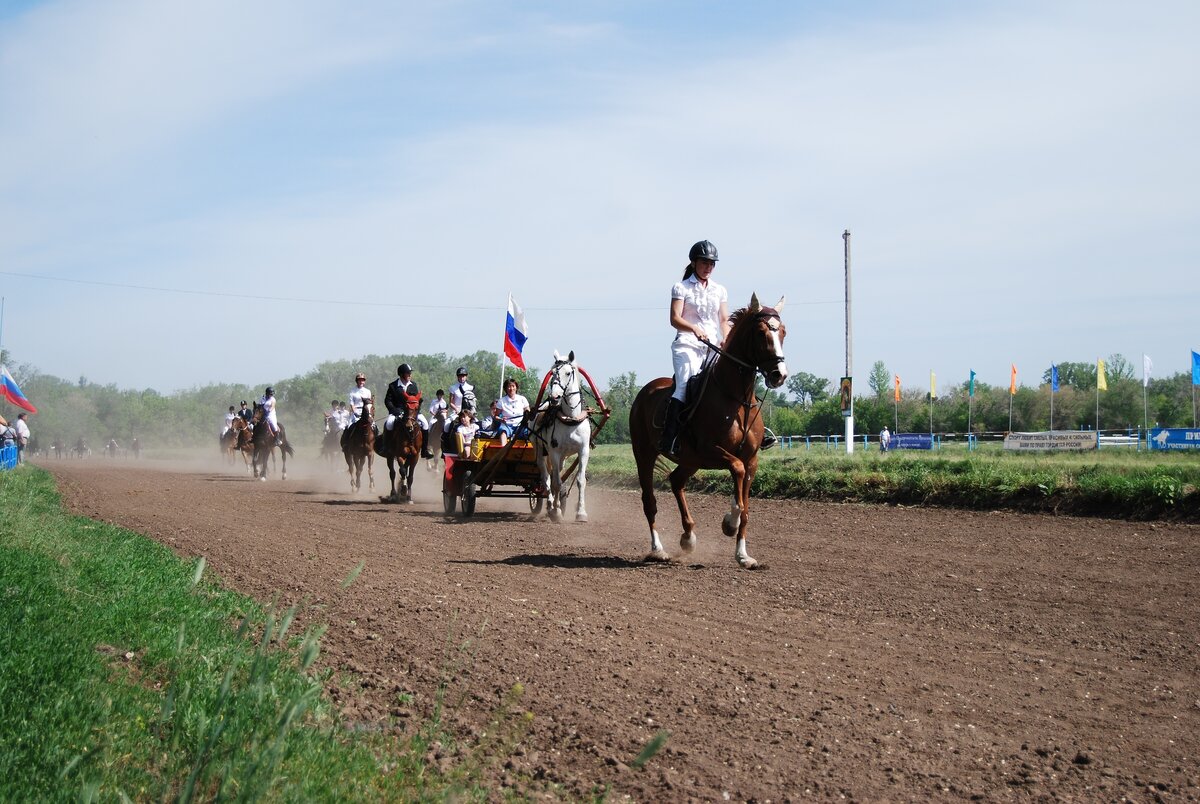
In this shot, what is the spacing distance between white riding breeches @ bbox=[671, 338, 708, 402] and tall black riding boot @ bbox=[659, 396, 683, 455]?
0.08 m

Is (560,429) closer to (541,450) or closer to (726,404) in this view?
(541,450)

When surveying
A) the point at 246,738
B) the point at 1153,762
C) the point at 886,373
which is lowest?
the point at 1153,762

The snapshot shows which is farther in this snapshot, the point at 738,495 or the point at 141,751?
the point at 738,495

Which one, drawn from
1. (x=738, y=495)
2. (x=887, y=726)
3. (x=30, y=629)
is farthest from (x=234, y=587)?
(x=887, y=726)

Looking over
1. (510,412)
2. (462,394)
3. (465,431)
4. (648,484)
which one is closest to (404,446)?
(465,431)

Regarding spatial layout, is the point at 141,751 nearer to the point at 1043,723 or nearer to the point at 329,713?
the point at 329,713

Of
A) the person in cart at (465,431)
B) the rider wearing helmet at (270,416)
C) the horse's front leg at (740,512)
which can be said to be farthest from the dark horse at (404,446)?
the rider wearing helmet at (270,416)

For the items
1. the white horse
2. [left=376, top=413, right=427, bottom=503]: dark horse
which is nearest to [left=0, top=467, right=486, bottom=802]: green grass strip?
the white horse

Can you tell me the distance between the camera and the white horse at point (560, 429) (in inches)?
624

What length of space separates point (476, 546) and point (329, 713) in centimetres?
782

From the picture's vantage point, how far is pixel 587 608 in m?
8.21

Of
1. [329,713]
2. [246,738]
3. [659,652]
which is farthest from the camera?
[659,652]

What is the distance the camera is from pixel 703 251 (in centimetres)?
1131

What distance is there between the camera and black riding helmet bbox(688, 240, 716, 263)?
37.1 ft
